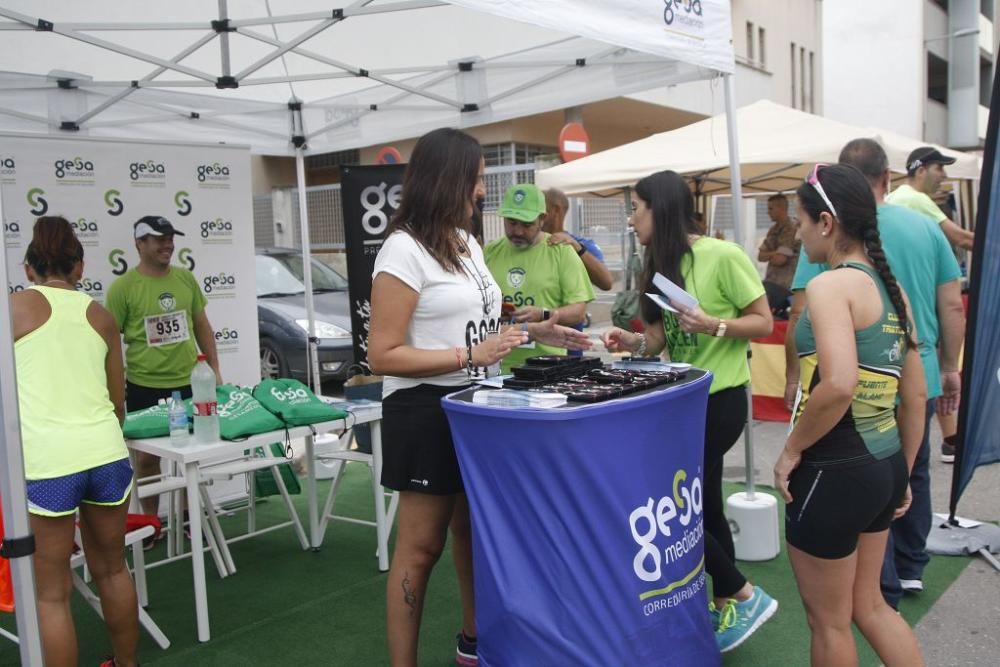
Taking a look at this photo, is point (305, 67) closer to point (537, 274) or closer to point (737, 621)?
point (537, 274)

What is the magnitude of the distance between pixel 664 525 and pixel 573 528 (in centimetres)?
30

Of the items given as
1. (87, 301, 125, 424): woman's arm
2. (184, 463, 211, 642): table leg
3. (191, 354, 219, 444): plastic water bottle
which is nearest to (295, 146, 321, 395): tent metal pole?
(191, 354, 219, 444): plastic water bottle

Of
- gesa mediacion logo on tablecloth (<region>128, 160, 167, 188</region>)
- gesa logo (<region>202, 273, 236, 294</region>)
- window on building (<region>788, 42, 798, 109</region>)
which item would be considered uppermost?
window on building (<region>788, 42, 798, 109</region>)

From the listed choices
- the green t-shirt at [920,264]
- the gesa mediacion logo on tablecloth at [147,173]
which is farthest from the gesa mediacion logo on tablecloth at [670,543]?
the gesa mediacion logo on tablecloth at [147,173]

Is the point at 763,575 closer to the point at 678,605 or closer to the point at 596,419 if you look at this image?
the point at 678,605

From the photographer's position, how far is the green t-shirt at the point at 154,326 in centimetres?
452

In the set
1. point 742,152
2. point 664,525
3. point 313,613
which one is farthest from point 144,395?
point 742,152

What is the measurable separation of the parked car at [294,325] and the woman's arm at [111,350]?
5085mm

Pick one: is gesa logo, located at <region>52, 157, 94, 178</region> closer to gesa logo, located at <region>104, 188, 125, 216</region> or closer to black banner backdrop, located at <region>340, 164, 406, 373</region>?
gesa logo, located at <region>104, 188, 125, 216</region>

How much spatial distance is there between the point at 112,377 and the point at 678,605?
197 cm

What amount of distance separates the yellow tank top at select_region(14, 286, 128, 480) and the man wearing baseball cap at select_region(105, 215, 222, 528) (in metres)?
1.90

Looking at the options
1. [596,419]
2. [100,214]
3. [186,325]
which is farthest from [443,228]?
[100,214]

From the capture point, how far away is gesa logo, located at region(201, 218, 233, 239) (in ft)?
17.6

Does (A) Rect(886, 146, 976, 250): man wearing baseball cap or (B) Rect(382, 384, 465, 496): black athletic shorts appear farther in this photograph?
(A) Rect(886, 146, 976, 250): man wearing baseball cap
